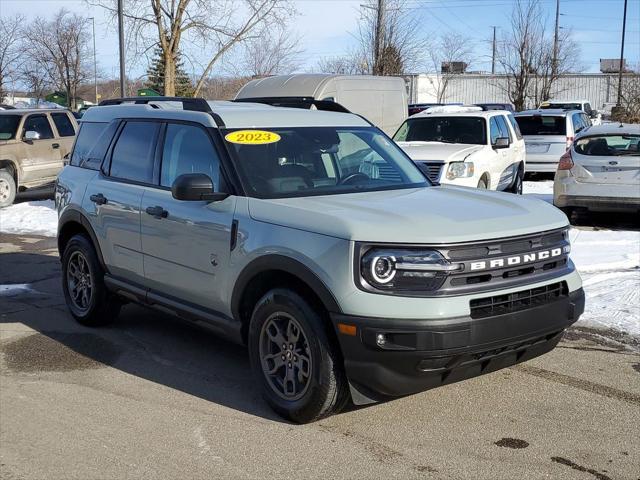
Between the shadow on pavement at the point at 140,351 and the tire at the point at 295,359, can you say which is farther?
the shadow on pavement at the point at 140,351

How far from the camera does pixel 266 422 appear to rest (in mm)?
4578

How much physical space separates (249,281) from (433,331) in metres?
1.30

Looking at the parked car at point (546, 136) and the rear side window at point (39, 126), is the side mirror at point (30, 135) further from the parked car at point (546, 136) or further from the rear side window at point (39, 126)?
the parked car at point (546, 136)

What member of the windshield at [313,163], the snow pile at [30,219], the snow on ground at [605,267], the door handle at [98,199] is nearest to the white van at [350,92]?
the snow pile at [30,219]

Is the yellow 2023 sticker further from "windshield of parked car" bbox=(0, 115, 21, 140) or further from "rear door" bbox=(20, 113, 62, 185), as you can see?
"windshield of parked car" bbox=(0, 115, 21, 140)

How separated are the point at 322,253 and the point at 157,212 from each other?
69.9 inches

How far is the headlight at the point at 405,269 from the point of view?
4.04 metres

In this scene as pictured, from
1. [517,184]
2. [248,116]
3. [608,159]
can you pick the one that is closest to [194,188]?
[248,116]

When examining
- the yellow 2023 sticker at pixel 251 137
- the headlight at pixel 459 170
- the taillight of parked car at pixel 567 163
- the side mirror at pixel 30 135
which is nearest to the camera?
the yellow 2023 sticker at pixel 251 137

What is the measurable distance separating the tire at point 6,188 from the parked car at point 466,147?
309 inches

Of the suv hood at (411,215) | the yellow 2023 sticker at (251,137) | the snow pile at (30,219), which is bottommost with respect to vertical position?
the snow pile at (30,219)

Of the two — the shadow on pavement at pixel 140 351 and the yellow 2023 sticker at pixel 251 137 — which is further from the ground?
the yellow 2023 sticker at pixel 251 137

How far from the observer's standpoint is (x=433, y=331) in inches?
156

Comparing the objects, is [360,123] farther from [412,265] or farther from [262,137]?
[412,265]
